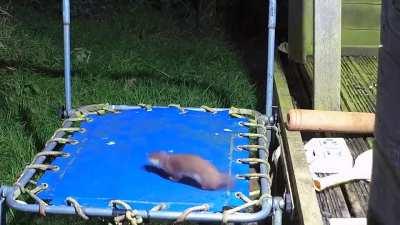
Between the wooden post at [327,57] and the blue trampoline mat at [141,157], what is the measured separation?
0.47m

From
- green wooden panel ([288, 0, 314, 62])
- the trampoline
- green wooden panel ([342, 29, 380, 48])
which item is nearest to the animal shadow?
the trampoline

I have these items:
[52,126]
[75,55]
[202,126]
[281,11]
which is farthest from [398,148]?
[281,11]

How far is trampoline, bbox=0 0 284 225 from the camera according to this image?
5.41ft

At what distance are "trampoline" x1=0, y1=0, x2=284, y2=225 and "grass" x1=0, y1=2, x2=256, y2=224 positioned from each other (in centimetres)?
60

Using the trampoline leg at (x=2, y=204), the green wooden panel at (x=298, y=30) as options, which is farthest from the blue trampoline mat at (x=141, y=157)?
the green wooden panel at (x=298, y=30)

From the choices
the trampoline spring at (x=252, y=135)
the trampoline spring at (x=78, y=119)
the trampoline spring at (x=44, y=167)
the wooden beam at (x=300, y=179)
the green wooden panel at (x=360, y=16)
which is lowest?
the wooden beam at (x=300, y=179)

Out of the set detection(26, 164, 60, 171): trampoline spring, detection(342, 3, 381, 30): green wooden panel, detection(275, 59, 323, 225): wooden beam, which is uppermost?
detection(342, 3, 381, 30): green wooden panel

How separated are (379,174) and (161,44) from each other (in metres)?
5.14

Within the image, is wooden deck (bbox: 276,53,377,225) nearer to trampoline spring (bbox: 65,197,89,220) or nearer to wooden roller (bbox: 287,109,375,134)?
wooden roller (bbox: 287,109,375,134)

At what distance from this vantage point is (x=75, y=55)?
5.01m

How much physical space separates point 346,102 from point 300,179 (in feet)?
3.31

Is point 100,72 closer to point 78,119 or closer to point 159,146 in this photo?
point 78,119

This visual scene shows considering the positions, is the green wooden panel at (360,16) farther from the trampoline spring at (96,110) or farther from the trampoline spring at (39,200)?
the trampoline spring at (39,200)

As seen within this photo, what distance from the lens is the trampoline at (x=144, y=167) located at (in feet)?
5.41
